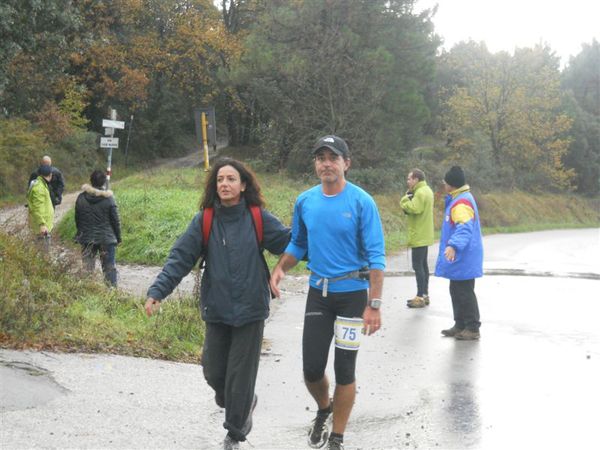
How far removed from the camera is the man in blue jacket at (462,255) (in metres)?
9.53

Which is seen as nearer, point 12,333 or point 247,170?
point 247,170

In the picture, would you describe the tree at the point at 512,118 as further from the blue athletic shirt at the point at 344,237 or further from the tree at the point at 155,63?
the blue athletic shirt at the point at 344,237

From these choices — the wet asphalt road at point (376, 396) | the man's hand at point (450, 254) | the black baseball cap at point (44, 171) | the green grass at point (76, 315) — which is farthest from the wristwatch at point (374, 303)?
the black baseball cap at point (44, 171)

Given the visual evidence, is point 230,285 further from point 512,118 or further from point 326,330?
point 512,118

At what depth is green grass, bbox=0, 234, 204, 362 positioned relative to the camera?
311 inches

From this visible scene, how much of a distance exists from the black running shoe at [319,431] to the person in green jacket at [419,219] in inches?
261

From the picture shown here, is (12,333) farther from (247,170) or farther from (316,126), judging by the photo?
(316,126)

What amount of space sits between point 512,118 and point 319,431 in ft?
136

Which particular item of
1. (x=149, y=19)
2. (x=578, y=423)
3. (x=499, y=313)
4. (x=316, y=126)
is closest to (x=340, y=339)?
(x=578, y=423)

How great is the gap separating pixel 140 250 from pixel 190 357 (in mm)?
9271

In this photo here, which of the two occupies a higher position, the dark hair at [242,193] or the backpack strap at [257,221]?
the dark hair at [242,193]

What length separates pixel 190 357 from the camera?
8195 millimetres

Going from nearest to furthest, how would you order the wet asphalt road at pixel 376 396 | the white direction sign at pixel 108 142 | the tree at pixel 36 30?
1. the wet asphalt road at pixel 376 396
2. the tree at pixel 36 30
3. the white direction sign at pixel 108 142

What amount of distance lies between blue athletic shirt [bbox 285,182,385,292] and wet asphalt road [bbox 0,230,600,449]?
1199mm
